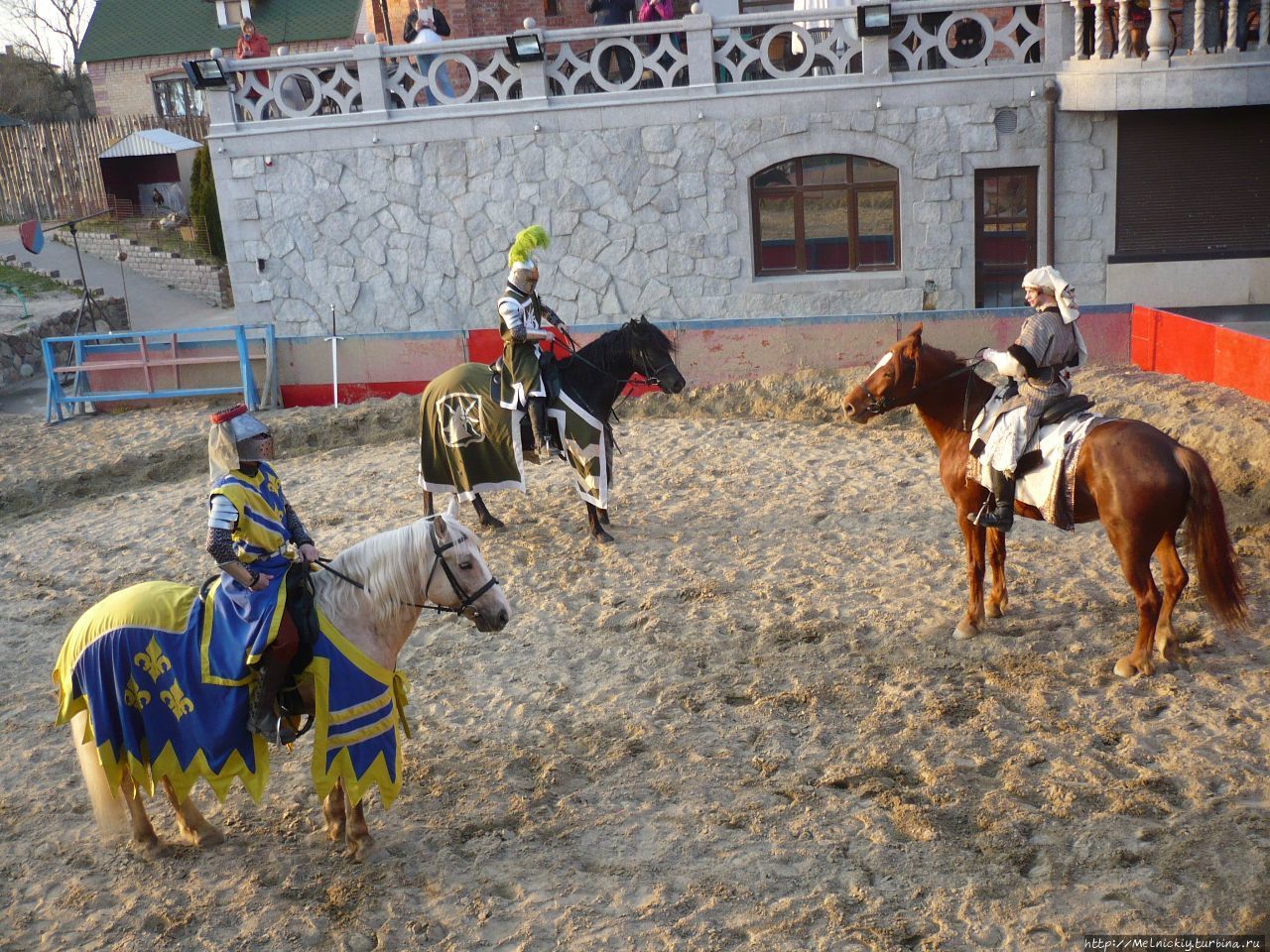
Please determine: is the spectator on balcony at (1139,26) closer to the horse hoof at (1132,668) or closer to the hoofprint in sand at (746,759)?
the hoofprint in sand at (746,759)

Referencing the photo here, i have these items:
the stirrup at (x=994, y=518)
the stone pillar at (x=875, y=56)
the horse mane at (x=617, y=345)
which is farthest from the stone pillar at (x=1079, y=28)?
the stirrup at (x=994, y=518)

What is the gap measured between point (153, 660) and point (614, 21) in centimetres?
1324

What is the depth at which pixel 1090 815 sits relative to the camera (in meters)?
5.17

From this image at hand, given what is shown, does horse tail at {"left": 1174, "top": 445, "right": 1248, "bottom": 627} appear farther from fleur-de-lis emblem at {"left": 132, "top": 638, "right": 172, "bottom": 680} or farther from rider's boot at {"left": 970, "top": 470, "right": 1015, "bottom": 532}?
fleur-de-lis emblem at {"left": 132, "top": 638, "right": 172, "bottom": 680}

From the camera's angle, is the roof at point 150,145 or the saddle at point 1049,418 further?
the roof at point 150,145

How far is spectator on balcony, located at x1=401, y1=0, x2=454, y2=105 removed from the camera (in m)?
15.0

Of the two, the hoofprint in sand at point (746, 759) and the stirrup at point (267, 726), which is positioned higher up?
the stirrup at point (267, 726)

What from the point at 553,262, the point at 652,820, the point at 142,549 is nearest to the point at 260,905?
the point at 652,820

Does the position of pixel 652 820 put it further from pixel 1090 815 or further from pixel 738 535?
pixel 738 535

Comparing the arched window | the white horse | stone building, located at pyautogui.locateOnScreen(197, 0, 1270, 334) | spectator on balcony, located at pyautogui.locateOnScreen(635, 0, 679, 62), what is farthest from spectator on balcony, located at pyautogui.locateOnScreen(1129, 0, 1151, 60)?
the white horse

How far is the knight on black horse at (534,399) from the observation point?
8.73m

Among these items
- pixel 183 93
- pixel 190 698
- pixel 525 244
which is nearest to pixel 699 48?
pixel 525 244

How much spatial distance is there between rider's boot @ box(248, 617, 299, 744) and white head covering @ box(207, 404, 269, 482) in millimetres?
747

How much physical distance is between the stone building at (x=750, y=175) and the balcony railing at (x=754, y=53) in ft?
0.15
